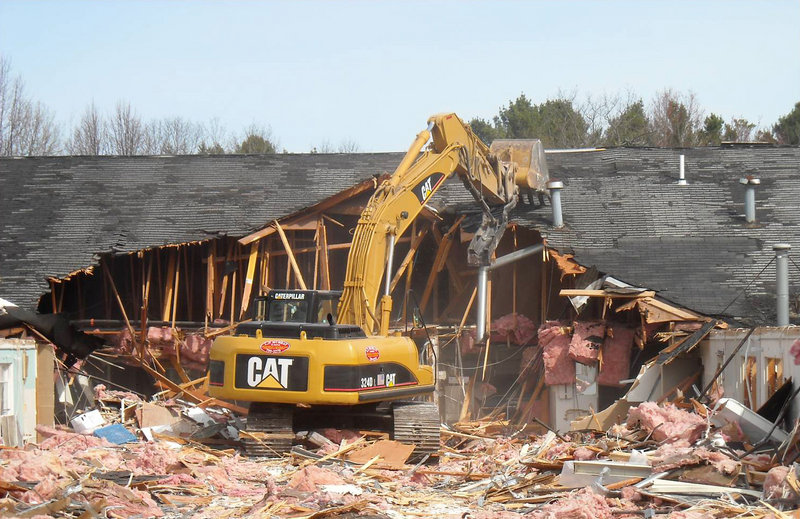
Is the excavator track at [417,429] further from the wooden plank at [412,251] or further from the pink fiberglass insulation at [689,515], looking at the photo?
the wooden plank at [412,251]

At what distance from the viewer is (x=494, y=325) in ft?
67.6

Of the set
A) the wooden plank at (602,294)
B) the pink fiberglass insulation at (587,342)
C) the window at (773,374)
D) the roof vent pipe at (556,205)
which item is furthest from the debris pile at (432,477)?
the roof vent pipe at (556,205)

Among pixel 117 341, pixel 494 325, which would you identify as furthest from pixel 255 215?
pixel 494 325

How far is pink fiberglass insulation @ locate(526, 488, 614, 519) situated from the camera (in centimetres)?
960

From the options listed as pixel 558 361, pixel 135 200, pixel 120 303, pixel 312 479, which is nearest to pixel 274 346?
pixel 312 479

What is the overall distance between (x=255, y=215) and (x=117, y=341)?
13.5 feet

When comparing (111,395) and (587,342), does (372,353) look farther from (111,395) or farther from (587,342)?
(111,395)

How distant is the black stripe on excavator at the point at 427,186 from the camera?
1659 centimetres

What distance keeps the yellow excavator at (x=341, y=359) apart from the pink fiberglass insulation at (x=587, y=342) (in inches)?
149

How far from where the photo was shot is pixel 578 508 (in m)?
9.66

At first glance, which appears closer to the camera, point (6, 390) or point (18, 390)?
point (6, 390)

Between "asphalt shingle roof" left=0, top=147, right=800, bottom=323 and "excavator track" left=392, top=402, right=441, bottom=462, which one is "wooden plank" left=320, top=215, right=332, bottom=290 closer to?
"asphalt shingle roof" left=0, top=147, right=800, bottom=323

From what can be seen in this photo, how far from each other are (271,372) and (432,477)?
9.14 feet

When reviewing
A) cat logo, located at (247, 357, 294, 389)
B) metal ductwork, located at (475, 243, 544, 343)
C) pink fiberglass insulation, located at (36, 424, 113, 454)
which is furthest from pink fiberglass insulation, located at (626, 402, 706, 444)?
pink fiberglass insulation, located at (36, 424, 113, 454)
